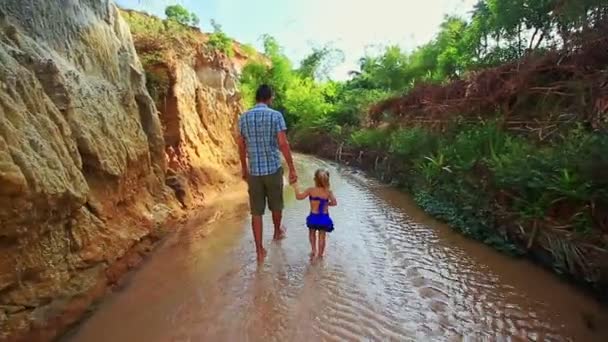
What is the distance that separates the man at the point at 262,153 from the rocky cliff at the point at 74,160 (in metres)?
1.58

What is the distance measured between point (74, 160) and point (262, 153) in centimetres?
199

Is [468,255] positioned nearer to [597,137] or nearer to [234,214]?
[597,137]

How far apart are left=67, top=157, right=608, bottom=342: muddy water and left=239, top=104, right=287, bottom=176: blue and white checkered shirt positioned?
117cm

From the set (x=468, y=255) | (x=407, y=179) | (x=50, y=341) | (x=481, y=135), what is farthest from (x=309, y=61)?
(x=50, y=341)

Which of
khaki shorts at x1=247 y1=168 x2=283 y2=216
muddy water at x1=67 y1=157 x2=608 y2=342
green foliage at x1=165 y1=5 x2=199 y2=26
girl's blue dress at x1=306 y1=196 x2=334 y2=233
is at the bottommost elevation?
muddy water at x1=67 y1=157 x2=608 y2=342

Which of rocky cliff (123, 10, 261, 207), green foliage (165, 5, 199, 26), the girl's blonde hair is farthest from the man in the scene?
green foliage (165, 5, 199, 26)

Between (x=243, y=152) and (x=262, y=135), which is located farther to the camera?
(x=243, y=152)

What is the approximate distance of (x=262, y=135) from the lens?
16.5ft

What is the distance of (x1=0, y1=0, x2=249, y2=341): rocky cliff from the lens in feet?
10.3

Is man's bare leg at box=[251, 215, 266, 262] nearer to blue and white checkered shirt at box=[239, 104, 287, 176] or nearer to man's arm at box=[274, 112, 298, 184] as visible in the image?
blue and white checkered shirt at box=[239, 104, 287, 176]

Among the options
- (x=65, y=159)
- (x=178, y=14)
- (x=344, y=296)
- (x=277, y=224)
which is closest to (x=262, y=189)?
(x=277, y=224)

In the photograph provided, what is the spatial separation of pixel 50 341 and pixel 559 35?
1012 cm

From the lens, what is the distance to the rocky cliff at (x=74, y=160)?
10.3ft

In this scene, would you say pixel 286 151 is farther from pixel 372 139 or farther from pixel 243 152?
pixel 372 139
